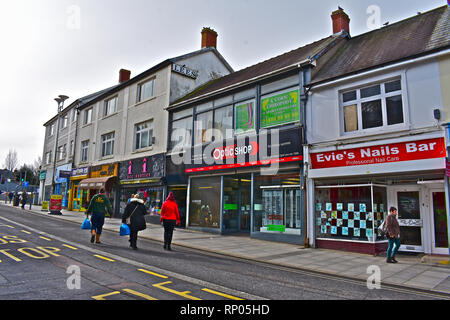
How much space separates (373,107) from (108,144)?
21.1m

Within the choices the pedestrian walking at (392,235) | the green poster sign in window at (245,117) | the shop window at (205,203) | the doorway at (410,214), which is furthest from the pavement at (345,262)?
the green poster sign in window at (245,117)

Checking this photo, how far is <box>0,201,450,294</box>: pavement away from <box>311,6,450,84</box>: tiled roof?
639 centimetres

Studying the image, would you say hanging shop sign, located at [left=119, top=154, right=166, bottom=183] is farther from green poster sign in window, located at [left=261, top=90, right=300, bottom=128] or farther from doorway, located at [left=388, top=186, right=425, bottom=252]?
doorway, located at [left=388, top=186, right=425, bottom=252]

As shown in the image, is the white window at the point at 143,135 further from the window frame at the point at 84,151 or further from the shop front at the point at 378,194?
the shop front at the point at 378,194

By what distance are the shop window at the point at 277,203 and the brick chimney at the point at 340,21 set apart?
8.56 metres

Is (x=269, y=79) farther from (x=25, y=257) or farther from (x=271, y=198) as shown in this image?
(x=25, y=257)

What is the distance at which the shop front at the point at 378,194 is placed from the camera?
9453mm

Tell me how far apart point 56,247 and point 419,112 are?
1176cm

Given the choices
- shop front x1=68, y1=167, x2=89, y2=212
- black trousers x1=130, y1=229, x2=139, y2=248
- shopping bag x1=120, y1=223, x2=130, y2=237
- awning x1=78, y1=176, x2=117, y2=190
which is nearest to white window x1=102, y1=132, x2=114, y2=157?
awning x1=78, y1=176, x2=117, y2=190

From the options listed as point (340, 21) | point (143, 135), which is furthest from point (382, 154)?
point (143, 135)

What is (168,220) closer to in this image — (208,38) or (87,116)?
(208,38)

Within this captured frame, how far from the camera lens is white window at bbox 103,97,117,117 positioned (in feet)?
83.4
